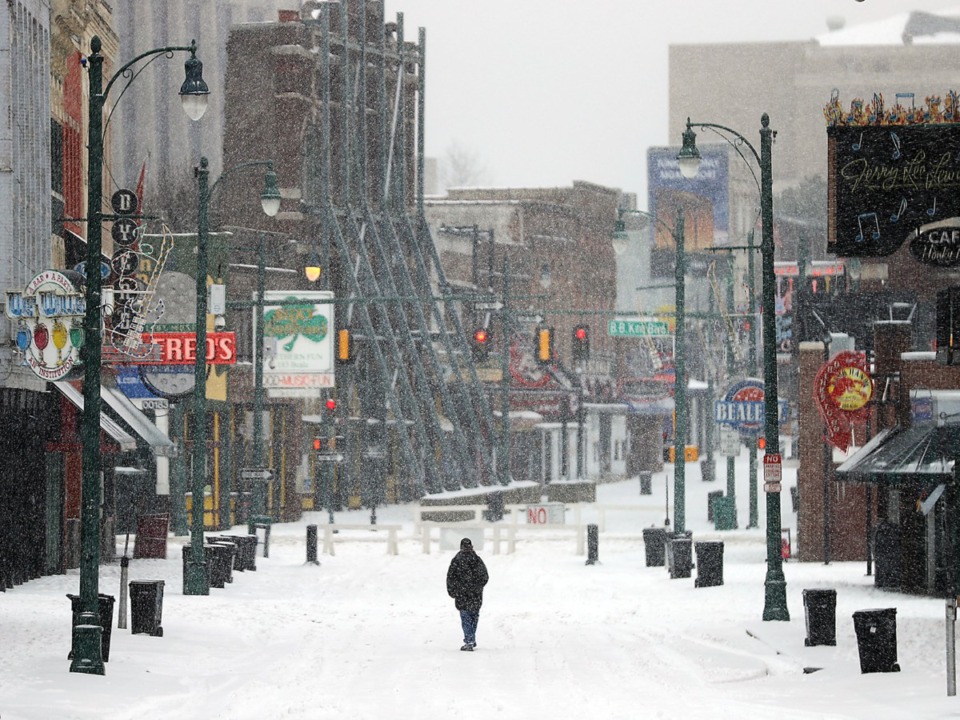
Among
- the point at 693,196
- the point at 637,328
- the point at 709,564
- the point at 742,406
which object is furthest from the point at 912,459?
the point at 693,196

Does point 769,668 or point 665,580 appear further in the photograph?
point 665,580

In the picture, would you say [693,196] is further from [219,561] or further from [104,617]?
[104,617]

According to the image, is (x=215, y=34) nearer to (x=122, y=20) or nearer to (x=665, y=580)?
(x=122, y=20)

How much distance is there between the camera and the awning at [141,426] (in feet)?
129

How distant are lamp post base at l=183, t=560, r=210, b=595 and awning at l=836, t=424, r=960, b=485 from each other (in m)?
11.2

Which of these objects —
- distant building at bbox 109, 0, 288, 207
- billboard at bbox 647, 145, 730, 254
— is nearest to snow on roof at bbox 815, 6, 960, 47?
billboard at bbox 647, 145, 730, 254

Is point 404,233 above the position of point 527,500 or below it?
above

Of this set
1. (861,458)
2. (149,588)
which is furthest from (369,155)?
(149,588)

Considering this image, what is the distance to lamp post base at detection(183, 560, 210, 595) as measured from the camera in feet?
106

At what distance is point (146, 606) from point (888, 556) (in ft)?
44.9

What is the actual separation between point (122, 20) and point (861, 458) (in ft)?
236

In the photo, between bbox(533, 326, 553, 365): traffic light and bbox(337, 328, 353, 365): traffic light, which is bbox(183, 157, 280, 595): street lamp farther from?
bbox(337, 328, 353, 365): traffic light

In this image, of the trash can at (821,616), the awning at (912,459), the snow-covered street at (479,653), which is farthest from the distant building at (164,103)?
the trash can at (821,616)

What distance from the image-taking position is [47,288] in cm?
2889
